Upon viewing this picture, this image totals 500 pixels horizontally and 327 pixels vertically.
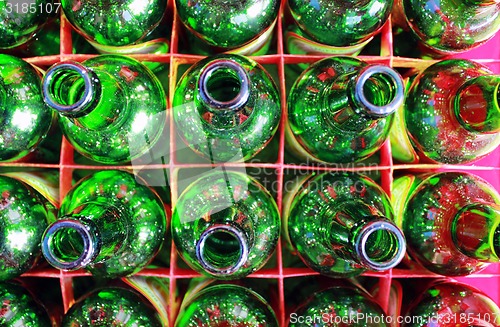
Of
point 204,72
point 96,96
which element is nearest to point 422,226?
point 204,72

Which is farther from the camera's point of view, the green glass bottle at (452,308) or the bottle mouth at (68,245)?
the green glass bottle at (452,308)

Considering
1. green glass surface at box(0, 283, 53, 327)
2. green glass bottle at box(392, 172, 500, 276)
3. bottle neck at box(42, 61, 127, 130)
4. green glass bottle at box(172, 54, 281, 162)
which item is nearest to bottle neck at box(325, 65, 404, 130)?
green glass bottle at box(172, 54, 281, 162)

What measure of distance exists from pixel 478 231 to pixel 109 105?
2.06 feet

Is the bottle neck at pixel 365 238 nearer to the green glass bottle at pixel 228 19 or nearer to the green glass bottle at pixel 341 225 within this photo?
the green glass bottle at pixel 341 225

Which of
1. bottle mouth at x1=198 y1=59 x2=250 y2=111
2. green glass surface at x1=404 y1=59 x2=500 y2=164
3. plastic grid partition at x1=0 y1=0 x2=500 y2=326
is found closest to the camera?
bottle mouth at x1=198 y1=59 x2=250 y2=111

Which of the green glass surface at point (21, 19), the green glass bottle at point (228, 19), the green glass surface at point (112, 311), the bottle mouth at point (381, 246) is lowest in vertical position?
the green glass surface at point (112, 311)

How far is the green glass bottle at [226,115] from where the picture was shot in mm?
Answer: 683

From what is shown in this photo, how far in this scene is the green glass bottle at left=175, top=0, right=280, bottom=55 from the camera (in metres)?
0.73

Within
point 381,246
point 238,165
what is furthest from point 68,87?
point 381,246

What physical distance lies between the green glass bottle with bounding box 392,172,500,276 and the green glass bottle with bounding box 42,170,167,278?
476 mm

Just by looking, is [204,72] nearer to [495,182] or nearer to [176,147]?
[176,147]

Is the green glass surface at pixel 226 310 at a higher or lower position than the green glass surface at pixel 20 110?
lower

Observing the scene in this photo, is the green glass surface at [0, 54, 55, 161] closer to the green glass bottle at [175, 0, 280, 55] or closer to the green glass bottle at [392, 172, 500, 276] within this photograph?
the green glass bottle at [175, 0, 280, 55]

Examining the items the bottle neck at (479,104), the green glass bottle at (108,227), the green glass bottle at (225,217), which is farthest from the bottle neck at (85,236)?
the bottle neck at (479,104)
